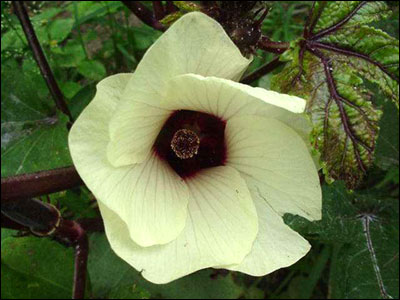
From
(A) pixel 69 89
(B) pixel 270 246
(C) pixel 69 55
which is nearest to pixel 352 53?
(B) pixel 270 246

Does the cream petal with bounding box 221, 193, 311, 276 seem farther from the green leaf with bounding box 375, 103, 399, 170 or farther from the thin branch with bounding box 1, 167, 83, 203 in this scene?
the green leaf with bounding box 375, 103, 399, 170

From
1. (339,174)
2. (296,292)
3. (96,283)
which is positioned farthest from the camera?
(296,292)

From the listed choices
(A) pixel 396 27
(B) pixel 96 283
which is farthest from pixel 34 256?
(A) pixel 396 27

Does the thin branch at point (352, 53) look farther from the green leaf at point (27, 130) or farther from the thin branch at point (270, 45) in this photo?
the green leaf at point (27, 130)

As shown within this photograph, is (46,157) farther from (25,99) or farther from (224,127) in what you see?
(224,127)

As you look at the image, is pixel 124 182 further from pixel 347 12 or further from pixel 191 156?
pixel 347 12

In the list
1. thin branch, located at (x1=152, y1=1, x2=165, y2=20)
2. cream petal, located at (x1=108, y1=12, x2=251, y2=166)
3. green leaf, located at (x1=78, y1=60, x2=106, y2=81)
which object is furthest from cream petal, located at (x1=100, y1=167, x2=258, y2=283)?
green leaf, located at (x1=78, y1=60, x2=106, y2=81)

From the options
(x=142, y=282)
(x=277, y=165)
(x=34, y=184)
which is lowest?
(x=142, y=282)
